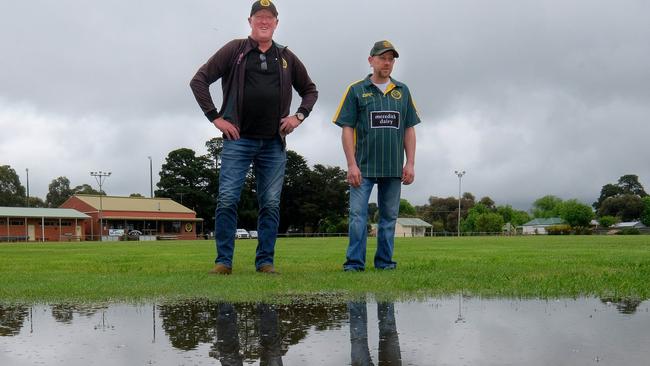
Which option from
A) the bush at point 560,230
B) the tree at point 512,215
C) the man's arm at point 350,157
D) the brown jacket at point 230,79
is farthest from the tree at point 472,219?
the brown jacket at point 230,79

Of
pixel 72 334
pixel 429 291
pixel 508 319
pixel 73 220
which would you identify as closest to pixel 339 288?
pixel 429 291

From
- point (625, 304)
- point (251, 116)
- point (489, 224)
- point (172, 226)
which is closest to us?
point (625, 304)

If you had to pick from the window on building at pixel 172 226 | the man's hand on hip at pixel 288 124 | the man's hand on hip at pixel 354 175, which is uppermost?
the man's hand on hip at pixel 288 124

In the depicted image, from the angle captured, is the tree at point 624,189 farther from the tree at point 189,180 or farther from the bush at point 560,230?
the tree at point 189,180

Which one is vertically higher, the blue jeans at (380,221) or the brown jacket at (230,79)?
the brown jacket at (230,79)

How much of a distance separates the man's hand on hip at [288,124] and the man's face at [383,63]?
Answer: 98cm

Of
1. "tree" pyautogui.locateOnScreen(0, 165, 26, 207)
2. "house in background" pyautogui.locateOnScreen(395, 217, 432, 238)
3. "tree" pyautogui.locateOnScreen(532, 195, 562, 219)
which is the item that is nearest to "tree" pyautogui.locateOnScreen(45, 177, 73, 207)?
"tree" pyautogui.locateOnScreen(0, 165, 26, 207)

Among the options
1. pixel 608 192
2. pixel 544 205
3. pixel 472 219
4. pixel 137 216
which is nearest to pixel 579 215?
pixel 472 219

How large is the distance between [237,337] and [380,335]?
0.59 meters

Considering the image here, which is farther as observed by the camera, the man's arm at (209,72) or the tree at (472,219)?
the tree at (472,219)

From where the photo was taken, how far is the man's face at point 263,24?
18.7 feet

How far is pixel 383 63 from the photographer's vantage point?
241 inches

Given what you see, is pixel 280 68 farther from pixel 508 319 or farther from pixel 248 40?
pixel 508 319

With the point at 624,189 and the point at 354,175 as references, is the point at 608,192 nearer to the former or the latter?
the point at 624,189
